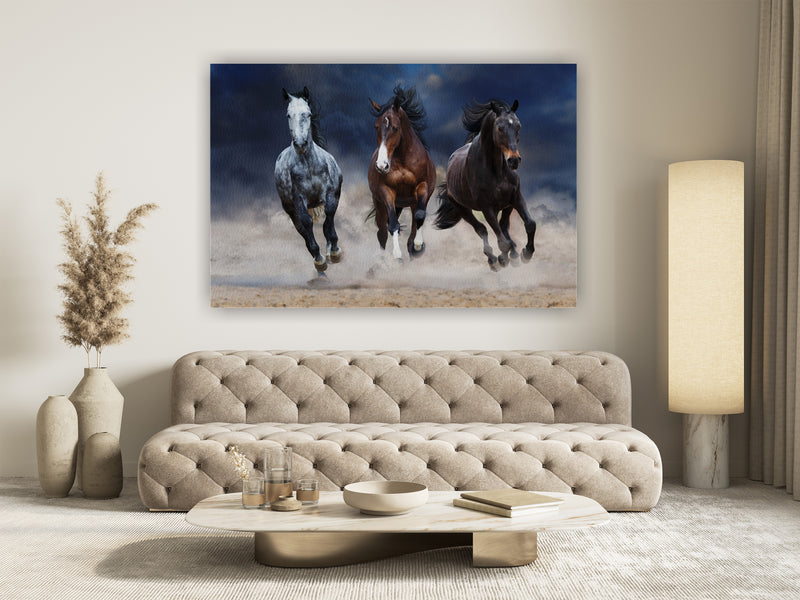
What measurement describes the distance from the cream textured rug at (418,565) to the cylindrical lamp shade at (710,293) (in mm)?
683

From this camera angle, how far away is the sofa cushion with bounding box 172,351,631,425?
3.99m

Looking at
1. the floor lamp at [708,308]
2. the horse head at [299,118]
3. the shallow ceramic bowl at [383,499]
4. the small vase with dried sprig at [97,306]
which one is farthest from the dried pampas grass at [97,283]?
the floor lamp at [708,308]

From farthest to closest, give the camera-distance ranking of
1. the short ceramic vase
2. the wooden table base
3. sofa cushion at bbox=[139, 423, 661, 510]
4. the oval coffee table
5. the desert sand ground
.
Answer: the desert sand ground
the short ceramic vase
sofa cushion at bbox=[139, 423, 661, 510]
the wooden table base
the oval coffee table

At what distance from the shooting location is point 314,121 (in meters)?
4.42

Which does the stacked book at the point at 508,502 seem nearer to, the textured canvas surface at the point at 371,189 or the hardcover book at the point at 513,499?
the hardcover book at the point at 513,499

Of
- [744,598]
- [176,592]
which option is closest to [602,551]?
[744,598]

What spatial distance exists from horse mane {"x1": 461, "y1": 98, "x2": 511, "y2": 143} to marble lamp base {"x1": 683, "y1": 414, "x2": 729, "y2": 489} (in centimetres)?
195

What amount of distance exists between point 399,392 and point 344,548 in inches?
54.9

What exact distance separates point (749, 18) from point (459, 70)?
1.67 metres

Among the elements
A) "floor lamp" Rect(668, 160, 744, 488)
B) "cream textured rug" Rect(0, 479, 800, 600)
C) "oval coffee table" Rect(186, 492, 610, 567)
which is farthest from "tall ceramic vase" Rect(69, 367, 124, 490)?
"floor lamp" Rect(668, 160, 744, 488)

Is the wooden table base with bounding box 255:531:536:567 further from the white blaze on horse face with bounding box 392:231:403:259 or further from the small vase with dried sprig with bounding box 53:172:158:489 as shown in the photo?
the white blaze on horse face with bounding box 392:231:403:259

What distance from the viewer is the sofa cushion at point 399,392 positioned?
3988 millimetres

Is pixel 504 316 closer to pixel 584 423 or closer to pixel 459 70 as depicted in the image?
pixel 584 423

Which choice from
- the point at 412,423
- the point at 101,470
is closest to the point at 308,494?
the point at 412,423
